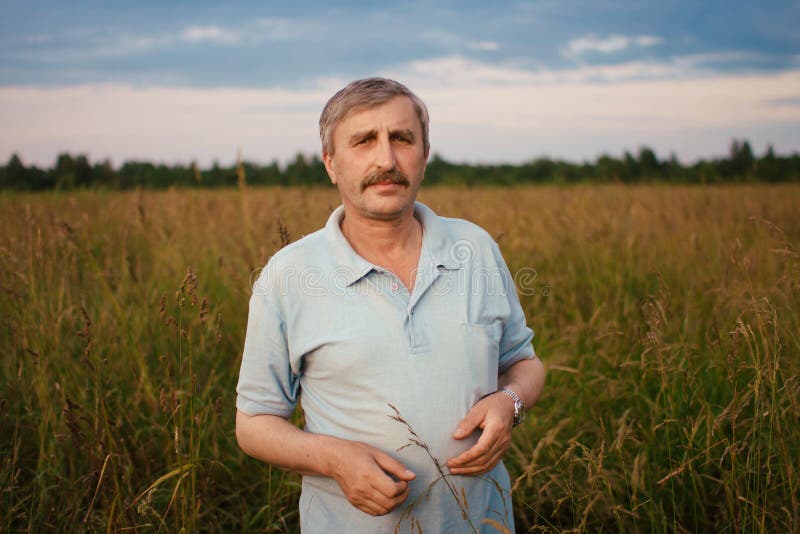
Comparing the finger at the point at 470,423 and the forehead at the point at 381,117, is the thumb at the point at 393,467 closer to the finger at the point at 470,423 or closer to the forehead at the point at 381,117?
the finger at the point at 470,423

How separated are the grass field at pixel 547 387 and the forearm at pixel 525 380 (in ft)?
0.62

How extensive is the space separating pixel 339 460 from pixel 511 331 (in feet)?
2.12

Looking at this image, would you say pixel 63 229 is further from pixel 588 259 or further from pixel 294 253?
pixel 588 259

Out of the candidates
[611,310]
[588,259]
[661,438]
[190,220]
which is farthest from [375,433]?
[190,220]

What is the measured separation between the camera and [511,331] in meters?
1.70

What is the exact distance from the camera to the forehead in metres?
1.49

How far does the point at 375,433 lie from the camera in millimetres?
1438

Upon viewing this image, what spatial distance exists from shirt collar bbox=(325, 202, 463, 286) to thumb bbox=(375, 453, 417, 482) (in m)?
0.45

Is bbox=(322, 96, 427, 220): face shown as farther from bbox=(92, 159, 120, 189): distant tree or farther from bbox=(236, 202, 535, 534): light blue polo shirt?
bbox=(92, 159, 120, 189): distant tree

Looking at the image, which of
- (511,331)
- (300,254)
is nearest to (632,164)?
(511,331)

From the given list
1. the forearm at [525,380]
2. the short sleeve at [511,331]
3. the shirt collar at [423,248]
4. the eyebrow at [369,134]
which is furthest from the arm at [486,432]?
the eyebrow at [369,134]

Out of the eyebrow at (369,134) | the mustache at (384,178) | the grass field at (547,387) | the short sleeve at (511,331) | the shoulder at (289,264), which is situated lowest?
the grass field at (547,387)

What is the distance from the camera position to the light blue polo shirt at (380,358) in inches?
56.4

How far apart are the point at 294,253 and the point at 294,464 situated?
0.55 meters
